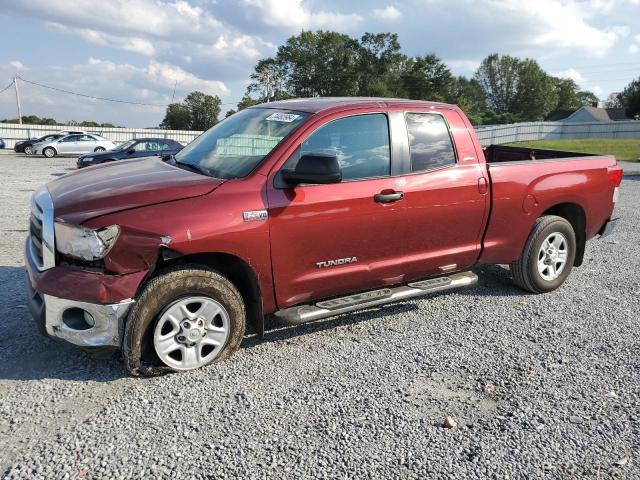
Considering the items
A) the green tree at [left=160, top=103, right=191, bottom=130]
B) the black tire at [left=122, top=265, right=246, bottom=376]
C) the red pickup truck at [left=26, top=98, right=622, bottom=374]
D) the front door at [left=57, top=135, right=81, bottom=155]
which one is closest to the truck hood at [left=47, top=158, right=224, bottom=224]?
the red pickup truck at [left=26, top=98, right=622, bottom=374]

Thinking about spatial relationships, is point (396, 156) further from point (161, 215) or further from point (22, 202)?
point (22, 202)

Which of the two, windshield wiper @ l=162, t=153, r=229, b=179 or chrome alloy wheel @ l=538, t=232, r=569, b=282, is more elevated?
windshield wiper @ l=162, t=153, r=229, b=179

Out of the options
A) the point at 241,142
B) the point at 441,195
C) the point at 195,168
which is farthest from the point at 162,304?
the point at 441,195

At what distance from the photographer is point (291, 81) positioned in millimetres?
85000

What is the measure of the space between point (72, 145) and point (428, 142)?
28.4m

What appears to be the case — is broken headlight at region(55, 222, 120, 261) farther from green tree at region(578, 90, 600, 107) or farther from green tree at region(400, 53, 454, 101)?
green tree at region(578, 90, 600, 107)

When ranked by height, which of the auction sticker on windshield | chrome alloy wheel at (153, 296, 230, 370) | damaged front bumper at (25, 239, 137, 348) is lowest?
chrome alloy wheel at (153, 296, 230, 370)

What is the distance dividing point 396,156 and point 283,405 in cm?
212

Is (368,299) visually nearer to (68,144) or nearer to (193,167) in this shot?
(193,167)

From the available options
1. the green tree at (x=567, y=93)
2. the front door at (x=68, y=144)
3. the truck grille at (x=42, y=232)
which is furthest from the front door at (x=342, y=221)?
the green tree at (x=567, y=93)

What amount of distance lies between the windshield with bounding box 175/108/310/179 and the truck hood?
0.71 ft

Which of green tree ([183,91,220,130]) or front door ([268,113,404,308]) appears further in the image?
green tree ([183,91,220,130])

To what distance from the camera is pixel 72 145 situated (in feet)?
92.4

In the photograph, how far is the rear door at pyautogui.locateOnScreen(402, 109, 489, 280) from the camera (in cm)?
417
